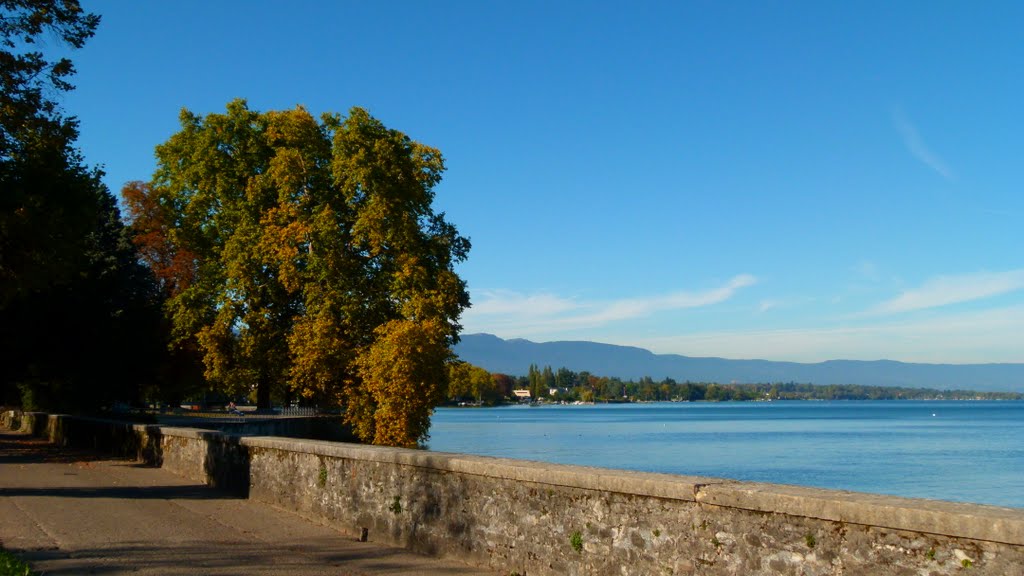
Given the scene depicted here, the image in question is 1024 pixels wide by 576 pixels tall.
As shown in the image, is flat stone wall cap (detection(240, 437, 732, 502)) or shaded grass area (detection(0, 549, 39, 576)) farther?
shaded grass area (detection(0, 549, 39, 576))

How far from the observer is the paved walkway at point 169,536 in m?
8.80

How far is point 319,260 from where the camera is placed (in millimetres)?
30578

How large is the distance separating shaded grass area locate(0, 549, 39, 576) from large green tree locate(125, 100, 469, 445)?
1978cm

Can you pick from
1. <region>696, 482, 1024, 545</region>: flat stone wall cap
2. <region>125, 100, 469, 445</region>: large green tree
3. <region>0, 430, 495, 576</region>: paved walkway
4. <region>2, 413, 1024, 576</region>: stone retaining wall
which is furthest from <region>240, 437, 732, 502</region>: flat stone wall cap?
<region>125, 100, 469, 445</region>: large green tree

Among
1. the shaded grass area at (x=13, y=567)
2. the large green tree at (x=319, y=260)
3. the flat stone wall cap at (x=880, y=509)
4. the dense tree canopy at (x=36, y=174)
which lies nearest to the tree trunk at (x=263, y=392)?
the large green tree at (x=319, y=260)

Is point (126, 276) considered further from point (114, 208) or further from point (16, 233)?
point (16, 233)

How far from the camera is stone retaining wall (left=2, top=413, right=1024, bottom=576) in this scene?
5.20m

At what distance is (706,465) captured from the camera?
41781 millimetres

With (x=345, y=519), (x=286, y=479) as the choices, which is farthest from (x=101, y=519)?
(x=345, y=519)

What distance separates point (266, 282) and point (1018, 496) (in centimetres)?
2674

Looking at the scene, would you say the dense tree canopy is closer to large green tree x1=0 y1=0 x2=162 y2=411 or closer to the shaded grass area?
large green tree x1=0 y1=0 x2=162 y2=411

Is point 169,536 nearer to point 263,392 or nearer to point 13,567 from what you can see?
point 13,567

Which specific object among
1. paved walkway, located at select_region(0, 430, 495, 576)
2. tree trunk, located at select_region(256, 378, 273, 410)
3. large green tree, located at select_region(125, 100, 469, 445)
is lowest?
paved walkway, located at select_region(0, 430, 495, 576)

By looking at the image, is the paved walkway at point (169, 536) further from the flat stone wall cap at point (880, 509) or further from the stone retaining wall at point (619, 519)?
the flat stone wall cap at point (880, 509)
